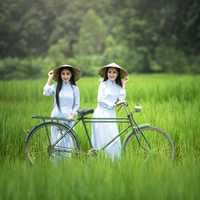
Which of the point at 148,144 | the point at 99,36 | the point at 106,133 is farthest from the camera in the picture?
the point at 99,36

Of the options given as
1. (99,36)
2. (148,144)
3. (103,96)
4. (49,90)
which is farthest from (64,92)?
(99,36)

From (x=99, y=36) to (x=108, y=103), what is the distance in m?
23.8

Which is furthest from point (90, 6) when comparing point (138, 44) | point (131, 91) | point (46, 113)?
point (46, 113)

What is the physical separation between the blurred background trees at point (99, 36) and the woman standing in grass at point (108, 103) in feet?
57.7

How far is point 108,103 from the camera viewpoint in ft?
14.5

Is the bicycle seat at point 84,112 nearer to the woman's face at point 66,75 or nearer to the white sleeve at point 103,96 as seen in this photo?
the white sleeve at point 103,96

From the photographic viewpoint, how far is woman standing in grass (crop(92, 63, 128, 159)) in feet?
14.4

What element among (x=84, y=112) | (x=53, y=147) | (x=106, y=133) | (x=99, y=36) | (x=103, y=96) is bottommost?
(x=53, y=147)

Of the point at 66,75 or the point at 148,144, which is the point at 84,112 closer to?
the point at 66,75

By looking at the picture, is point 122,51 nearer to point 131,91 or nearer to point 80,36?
point 80,36

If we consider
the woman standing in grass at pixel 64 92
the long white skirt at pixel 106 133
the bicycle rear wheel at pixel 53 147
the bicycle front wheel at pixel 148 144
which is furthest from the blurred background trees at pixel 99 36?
the bicycle front wheel at pixel 148 144

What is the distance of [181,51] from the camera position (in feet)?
80.1

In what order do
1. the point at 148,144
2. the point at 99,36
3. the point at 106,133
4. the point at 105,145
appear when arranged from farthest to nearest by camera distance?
1. the point at 99,36
2. the point at 106,133
3. the point at 105,145
4. the point at 148,144

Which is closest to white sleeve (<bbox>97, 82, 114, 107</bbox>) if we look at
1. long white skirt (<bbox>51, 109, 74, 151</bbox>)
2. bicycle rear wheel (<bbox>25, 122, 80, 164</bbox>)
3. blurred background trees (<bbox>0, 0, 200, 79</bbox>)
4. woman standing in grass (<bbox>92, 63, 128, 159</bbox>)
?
woman standing in grass (<bbox>92, 63, 128, 159</bbox>)
